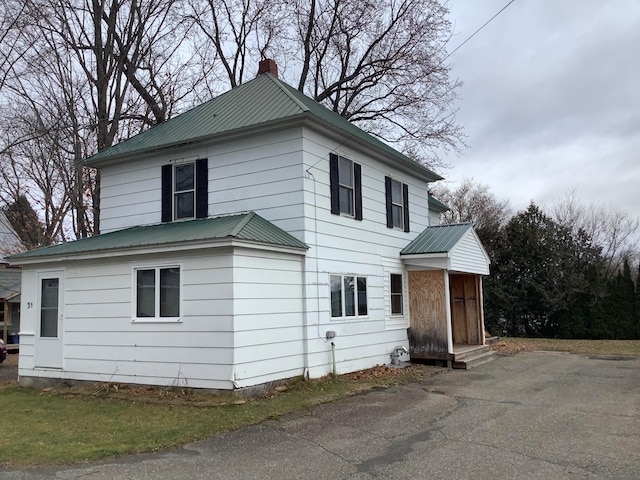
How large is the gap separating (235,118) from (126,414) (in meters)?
6.90

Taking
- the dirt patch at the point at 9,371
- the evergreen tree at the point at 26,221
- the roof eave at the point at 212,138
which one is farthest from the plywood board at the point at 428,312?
the evergreen tree at the point at 26,221

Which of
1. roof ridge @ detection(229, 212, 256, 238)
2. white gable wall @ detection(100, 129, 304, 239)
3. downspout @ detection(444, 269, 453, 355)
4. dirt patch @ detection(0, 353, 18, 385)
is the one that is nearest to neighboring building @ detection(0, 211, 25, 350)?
dirt patch @ detection(0, 353, 18, 385)

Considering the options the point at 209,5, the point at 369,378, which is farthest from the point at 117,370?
the point at 209,5

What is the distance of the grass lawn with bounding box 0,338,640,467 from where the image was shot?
644cm

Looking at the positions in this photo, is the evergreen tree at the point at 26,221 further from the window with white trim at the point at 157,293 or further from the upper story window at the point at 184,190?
the window with white trim at the point at 157,293

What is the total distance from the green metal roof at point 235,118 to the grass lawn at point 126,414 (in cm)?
556

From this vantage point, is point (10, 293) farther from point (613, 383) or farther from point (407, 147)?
point (613, 383)

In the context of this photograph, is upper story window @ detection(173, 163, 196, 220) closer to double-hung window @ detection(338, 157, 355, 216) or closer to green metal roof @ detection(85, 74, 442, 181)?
green metal roof @ detection(85, 74, 442, 181)

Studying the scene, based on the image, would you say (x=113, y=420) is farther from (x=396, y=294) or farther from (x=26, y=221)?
(x=26, y=221)

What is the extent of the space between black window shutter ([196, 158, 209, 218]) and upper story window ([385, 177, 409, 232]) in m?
4.96

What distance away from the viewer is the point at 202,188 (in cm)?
1227

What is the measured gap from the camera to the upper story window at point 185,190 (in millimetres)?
Result: 12266

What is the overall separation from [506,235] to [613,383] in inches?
602

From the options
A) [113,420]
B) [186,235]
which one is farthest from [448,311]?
[113,420]
